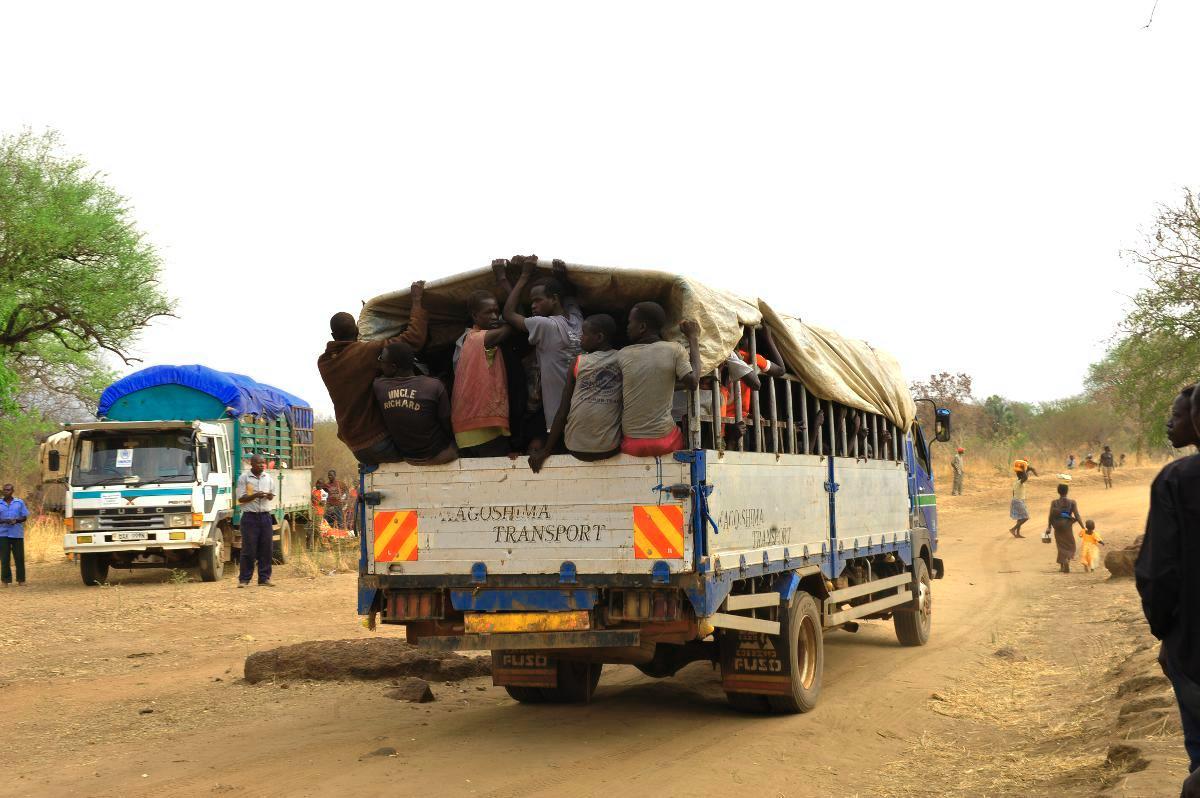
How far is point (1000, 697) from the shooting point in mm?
9055

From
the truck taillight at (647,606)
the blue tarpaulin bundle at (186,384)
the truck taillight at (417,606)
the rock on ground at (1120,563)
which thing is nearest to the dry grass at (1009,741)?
the truck taillight at (647,606)

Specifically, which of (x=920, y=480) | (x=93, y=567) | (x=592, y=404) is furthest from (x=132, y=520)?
(x=592, y=404)

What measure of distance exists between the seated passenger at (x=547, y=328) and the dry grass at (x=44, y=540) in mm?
19703

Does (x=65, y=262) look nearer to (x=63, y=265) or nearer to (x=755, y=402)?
(x=63, y=265)

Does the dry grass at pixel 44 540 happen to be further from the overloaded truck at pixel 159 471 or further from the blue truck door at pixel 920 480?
the blue truck door at pixel 920 480

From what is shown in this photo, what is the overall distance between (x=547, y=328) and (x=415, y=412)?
1.00m

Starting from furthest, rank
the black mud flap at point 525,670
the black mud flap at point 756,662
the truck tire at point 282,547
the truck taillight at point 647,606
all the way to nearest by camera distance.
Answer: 1. the truck tire at point 282,547
2. the black mud flap at point 525,670
3. the black mud flap at point 756,662
4. the truck taillight at point 647,606

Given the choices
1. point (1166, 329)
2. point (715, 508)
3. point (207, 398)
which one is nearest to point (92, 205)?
point (207, 398)

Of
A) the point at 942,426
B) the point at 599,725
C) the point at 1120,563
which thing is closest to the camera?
the point at 599,725

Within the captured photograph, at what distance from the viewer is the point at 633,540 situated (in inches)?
270

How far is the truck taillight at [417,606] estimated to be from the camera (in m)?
7.34

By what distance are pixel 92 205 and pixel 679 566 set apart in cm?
2837

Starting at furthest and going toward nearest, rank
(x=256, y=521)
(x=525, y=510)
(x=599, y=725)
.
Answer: (x=256, y=521), (x=599, y=725), (x=525, y=510)

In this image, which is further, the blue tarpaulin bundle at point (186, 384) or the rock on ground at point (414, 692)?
the blue tarpaulin bundle at point (186, 384)
